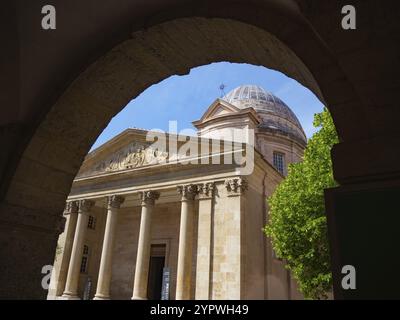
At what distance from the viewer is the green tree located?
48.1 feet

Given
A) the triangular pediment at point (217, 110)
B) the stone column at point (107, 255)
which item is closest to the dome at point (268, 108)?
the triangular pediment at point (217, 110)

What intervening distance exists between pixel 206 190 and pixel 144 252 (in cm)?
562

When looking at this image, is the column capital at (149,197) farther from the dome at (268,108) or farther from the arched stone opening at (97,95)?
the arched stone opening at (97,95)

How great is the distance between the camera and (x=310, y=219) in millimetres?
15008

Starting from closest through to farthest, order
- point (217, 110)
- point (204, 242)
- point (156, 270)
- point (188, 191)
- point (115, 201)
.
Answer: point (204, 242)
point (188, 191)
point (115, 201)
point (156, 270)
point (217, 110)

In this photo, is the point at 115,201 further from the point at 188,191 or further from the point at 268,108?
the point at 268,108

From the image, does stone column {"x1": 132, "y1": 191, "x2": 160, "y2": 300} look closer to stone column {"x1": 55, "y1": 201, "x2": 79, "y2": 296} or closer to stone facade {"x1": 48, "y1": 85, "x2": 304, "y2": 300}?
stone facade {"x1": 48, "y1": 85, "x2": 304, "y2": 300}

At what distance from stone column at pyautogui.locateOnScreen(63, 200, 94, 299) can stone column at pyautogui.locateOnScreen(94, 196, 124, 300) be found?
230 centimetres

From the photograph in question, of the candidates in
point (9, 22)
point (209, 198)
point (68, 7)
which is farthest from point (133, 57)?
point (209, 198)

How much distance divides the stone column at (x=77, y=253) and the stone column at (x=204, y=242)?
9.94 meters

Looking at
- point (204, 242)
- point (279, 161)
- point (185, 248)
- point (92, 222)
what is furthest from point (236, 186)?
point (92, 222)

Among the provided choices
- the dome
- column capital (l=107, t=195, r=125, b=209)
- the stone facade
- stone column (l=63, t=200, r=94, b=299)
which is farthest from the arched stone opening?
the dome

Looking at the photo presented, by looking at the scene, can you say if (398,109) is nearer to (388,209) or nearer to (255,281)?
(388,209)
